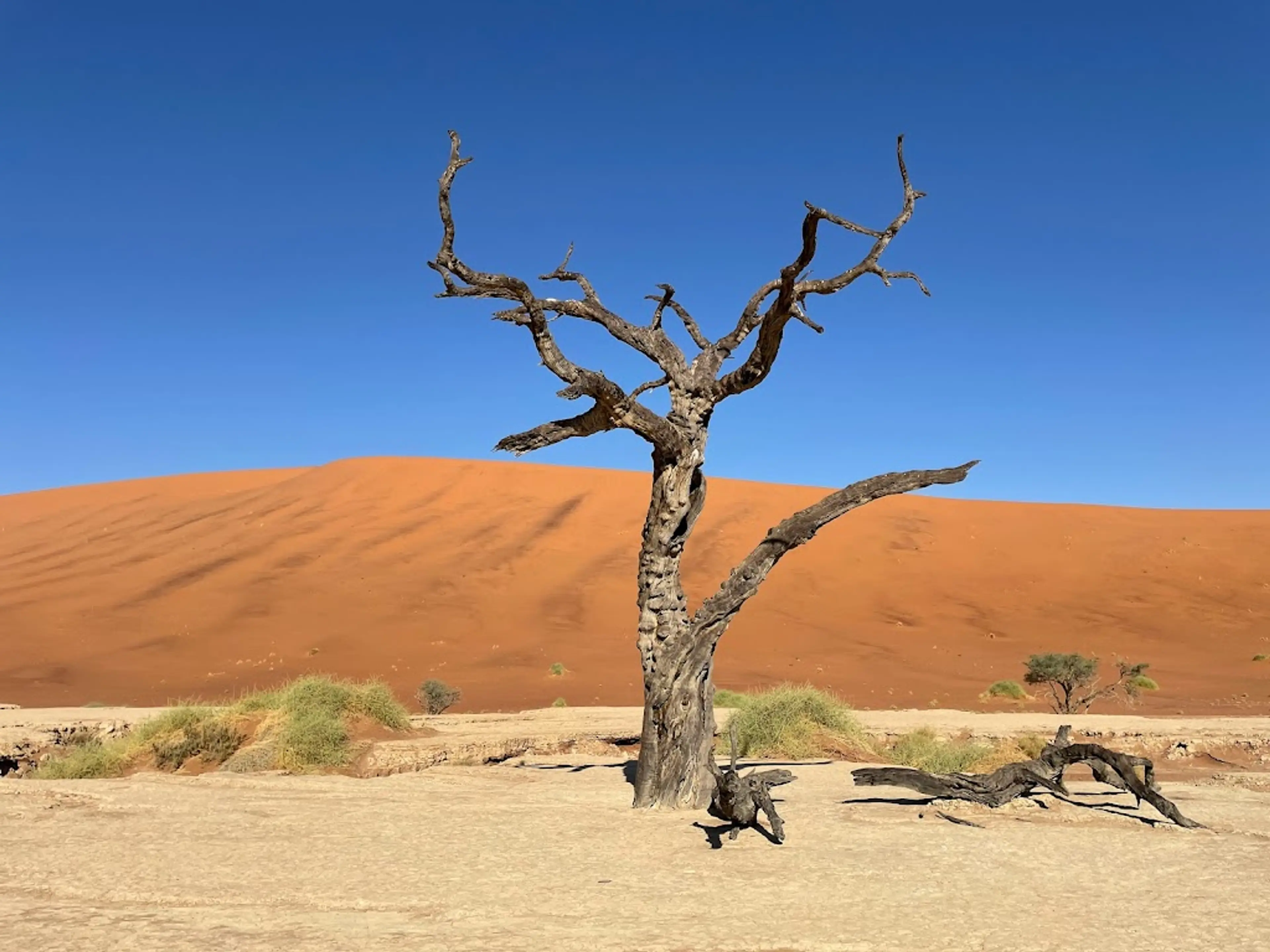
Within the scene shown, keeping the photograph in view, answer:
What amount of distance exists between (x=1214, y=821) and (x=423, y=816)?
20.3 feet

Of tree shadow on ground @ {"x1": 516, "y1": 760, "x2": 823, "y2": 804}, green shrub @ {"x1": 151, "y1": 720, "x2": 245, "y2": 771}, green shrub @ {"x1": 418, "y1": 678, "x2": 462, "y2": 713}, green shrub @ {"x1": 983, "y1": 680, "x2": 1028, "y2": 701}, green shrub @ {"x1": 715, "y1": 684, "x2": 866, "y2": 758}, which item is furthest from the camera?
green shrub @ {"x1": 983, "y1": 680, "x2": 1028, "y2": 701}

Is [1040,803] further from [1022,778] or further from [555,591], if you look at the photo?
[555,591]

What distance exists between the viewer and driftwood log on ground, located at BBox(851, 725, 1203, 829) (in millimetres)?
8625

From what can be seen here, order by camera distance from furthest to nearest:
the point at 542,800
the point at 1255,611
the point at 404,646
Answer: the point at 1255,611 < the point at 404,646 < the point at 542,800

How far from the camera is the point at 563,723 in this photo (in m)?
16.7

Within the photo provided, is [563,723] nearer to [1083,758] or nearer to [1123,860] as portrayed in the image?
[1083,758]

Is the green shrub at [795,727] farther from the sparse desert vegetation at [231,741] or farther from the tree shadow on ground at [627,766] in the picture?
the sparse desert vegetation at [231,741]

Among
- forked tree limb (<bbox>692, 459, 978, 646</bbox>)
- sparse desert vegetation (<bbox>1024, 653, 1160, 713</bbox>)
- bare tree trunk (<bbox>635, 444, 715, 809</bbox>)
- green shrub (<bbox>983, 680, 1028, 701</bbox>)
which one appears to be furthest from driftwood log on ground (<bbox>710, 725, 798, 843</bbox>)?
green shrub (<bbox>983, 680, 1028, 701</bbox>)

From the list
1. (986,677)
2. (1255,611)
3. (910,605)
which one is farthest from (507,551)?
(1255,611)

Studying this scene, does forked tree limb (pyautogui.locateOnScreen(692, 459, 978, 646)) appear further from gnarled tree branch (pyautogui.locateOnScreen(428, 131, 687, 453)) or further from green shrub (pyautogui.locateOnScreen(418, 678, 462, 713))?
green shrub (pyautogui.locateOnScreen(418, 678, 462, 713))

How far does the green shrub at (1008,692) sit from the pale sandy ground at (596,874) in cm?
1392

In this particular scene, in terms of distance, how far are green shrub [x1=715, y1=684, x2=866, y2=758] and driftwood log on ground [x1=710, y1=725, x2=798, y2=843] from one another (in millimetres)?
5741

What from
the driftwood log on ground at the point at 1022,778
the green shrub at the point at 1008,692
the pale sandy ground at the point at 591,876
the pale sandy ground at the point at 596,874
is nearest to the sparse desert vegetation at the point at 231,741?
the pale sandy ground at the point at 596,874

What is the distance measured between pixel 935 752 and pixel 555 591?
26.3 m
